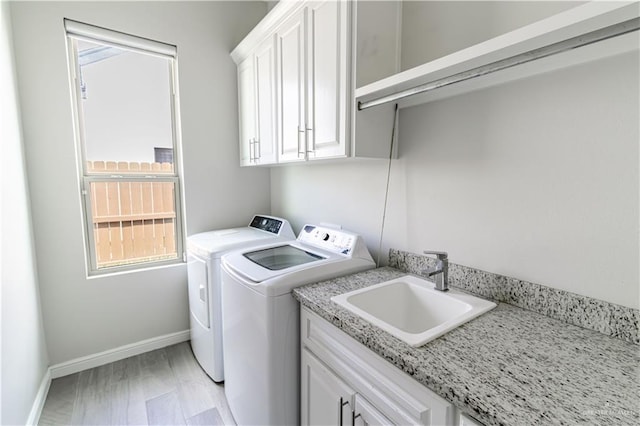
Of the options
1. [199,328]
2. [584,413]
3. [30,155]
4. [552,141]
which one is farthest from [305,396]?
[30,155]

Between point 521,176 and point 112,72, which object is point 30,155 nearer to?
point 112,72

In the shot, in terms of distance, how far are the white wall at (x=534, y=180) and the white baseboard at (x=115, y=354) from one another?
196 cm

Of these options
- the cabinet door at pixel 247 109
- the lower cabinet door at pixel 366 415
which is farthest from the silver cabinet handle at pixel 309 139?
the lower cabinet door at pixel 366 415

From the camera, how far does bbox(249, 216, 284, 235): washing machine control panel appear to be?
2282 mm

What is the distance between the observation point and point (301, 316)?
1.29 meters

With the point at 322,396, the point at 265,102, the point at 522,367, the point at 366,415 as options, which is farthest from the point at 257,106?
the point at 522,367

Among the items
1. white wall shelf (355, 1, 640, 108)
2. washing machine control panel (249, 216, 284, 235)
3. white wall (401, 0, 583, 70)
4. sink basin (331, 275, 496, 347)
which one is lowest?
sink basin (331, 275, 496, 347)

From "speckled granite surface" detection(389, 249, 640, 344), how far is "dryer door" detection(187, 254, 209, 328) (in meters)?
1.36

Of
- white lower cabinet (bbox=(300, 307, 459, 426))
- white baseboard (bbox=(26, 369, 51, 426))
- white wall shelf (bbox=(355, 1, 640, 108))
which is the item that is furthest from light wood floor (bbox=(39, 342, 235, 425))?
white wall shelf (bbox=(355, 1, 640, 108))

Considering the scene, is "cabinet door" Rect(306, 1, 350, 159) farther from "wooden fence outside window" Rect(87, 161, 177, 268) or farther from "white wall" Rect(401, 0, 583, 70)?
"wooden fence outside window" Rect(87, 161, 177, 268)

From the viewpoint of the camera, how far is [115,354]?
86.4 inches

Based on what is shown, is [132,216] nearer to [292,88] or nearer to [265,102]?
[265,102]

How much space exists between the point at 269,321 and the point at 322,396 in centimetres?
35

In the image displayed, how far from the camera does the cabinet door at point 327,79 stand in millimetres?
1322
